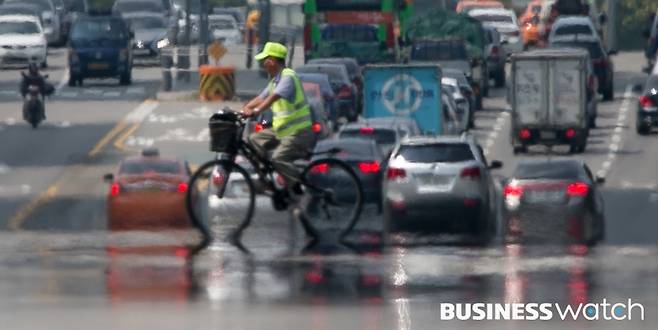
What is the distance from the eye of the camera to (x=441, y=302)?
14.7 metres

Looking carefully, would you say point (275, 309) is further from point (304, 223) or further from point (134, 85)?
point (134, 85)

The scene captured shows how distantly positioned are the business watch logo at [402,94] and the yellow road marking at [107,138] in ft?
21.2

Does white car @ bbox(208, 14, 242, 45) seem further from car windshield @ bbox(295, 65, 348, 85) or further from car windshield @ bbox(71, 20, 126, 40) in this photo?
car windshield @ bbox(295, 65, 348, 85)

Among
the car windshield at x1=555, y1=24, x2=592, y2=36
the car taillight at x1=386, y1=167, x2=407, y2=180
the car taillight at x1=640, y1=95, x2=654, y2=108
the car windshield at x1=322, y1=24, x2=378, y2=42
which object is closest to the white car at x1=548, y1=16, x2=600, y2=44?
the car windshield at x1=555, y1=24, x2=592, y2=36

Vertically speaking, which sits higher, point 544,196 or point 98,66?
point 544,196

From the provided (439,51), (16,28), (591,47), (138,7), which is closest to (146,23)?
(138,7)

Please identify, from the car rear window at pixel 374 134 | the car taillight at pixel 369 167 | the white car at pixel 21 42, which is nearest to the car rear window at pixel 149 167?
the car taillight at pixel 369 167

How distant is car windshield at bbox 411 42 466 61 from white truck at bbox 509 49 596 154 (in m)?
9.70

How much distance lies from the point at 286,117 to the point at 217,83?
36.4m

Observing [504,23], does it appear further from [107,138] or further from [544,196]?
[544,196]

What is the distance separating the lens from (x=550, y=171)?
28219mm

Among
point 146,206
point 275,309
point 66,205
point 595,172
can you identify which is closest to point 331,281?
point 275,309

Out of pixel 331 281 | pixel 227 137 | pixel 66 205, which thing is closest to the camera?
pixel 331 281

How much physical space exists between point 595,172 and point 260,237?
934 inches
